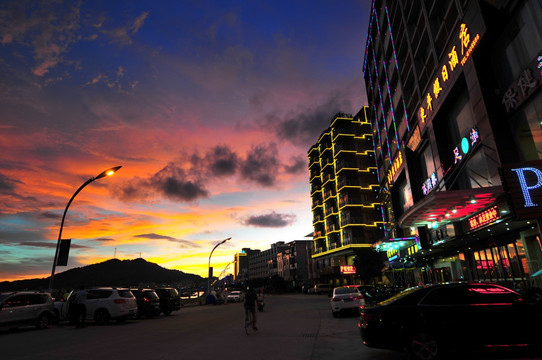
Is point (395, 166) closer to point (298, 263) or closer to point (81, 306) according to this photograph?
point (81, 306)

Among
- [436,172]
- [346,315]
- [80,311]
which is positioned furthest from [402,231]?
[80,311]

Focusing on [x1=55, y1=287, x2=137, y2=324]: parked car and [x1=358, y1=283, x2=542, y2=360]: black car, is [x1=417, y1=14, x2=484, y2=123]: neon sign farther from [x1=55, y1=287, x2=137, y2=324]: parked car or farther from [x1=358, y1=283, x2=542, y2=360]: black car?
[x1=55, y1=287, x2=137, y2=324]: parked car

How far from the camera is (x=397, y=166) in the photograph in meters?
31.0

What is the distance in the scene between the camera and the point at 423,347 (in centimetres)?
643

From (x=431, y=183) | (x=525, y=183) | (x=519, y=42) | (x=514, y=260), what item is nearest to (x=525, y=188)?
(x=525, y=183)

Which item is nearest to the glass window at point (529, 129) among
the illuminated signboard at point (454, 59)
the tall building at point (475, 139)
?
the tall building at point (475, 139)

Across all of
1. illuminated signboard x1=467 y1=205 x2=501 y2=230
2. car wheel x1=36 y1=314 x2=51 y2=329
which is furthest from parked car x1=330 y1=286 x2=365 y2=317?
car wheel x1=36 y1=314 x2=51 y2=329

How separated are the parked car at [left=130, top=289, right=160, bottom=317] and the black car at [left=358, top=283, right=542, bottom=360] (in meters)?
16.0

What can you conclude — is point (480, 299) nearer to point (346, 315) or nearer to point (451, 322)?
point (451, 322)

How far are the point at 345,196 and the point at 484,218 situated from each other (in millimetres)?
50976

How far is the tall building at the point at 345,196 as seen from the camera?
63.5m

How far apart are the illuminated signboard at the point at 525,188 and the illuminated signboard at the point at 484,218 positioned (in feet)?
9.18

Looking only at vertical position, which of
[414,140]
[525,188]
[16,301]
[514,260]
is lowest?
[16,301]

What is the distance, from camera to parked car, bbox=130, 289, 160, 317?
19094mm
